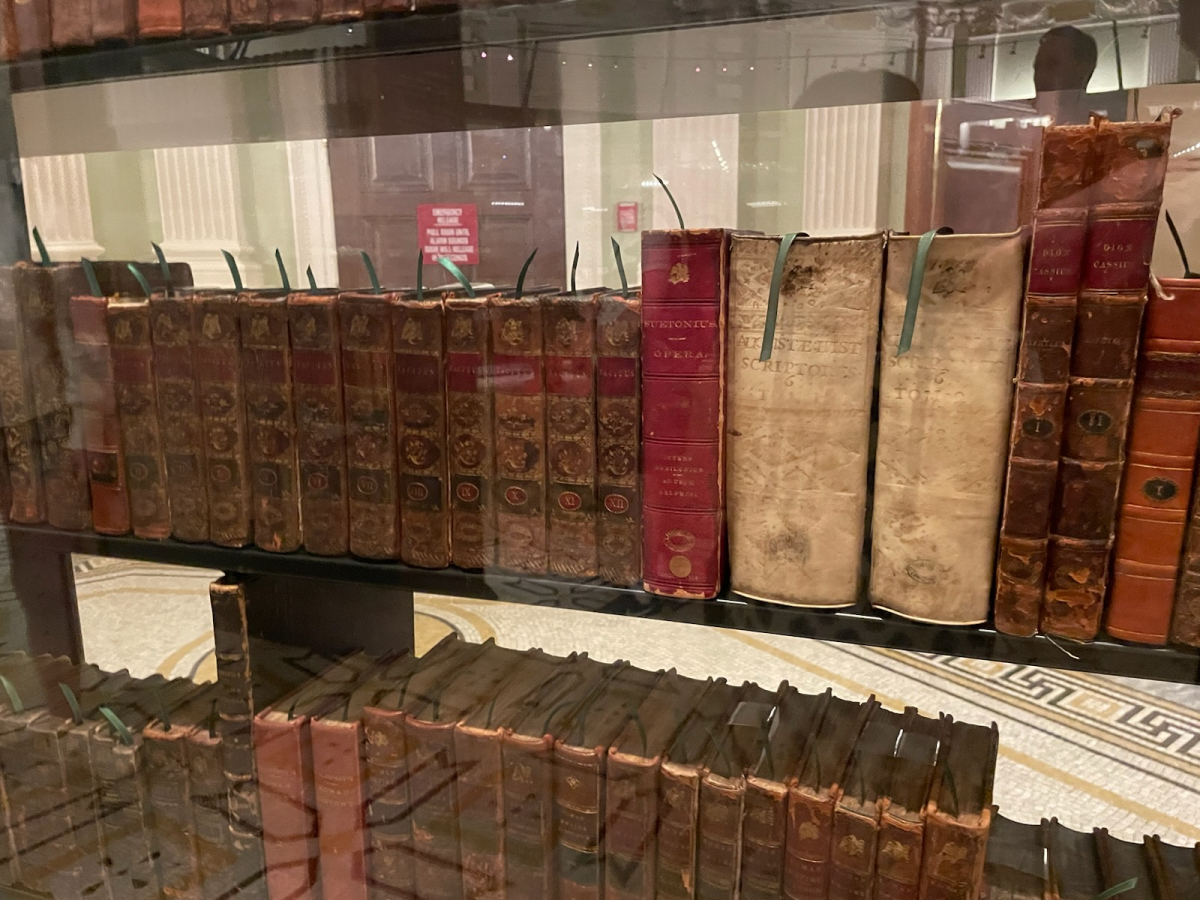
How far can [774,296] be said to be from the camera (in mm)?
717

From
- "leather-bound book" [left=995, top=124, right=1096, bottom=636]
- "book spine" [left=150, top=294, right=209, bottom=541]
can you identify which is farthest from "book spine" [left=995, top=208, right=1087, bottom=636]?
"book spine" [left=150, top=294, right=209, bottom=541]

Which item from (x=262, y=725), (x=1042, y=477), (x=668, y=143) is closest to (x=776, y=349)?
(x=1042, y=477)

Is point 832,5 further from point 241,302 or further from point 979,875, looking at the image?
point 979,875

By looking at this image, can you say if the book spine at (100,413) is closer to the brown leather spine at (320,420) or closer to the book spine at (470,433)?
the brown leather spine at (320,420)

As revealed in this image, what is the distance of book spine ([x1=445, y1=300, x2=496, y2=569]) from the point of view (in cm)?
84

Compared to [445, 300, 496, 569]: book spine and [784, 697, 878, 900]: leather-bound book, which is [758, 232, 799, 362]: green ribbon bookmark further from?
[784, 697, 878, 900]: leather-bound book

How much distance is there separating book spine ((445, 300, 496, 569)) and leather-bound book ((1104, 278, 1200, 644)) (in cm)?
56

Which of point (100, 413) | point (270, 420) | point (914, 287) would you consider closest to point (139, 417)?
point (100, 413)

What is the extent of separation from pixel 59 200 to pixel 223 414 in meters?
0.59

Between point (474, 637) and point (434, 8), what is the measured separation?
74 cm

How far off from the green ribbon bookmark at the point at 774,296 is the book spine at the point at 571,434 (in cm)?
16

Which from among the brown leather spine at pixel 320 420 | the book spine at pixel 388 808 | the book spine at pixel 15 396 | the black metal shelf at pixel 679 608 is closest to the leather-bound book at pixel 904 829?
the black metal shelf at pixel 679 608

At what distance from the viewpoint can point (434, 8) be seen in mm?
803

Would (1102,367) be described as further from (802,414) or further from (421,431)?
(421,431)
